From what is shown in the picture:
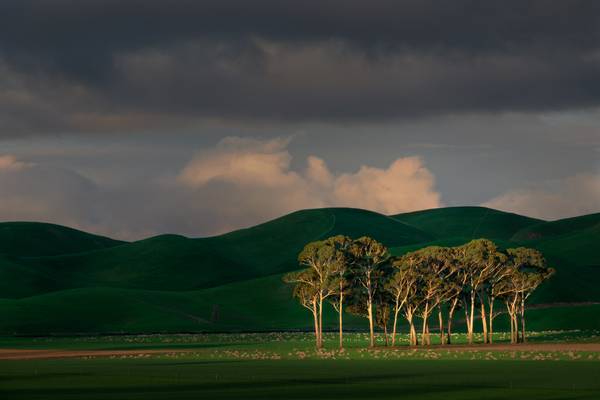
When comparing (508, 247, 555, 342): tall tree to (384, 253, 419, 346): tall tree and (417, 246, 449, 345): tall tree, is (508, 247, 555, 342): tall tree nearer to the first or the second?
(417, 246, 449, 345): tall tree

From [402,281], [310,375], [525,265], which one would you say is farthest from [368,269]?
[310,375]

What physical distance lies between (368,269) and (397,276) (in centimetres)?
423

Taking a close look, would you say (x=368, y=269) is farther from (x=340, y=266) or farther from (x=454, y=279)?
(x=454, y=279)

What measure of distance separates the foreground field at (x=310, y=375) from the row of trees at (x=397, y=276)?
67.5 feet

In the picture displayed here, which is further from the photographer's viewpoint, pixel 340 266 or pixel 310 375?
pixel 340 266

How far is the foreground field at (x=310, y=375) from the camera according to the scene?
70.1 metres

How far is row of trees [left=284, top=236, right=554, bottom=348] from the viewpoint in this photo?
147750mm

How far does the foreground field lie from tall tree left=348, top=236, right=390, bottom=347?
20753 mm

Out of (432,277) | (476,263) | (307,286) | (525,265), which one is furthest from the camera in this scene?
(525,265)

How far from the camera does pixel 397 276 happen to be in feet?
485

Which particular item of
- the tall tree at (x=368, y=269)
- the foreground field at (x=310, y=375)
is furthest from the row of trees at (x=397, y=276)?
the foreground field at (x=310, y=375)

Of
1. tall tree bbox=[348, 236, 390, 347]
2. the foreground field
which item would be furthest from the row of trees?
the foreground field

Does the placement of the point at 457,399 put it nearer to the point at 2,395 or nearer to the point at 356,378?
the point at 356,378

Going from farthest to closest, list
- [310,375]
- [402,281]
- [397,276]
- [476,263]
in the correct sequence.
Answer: [476,263], [402,281], [397,276], [310,375]
